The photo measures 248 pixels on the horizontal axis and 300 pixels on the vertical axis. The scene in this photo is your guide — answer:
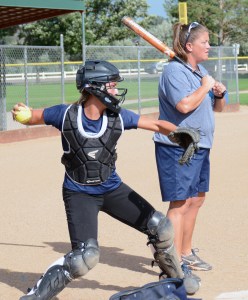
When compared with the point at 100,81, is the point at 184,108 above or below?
below

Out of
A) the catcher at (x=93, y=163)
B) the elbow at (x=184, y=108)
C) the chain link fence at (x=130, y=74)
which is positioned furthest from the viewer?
the chain link fence at (x=130, y=74)

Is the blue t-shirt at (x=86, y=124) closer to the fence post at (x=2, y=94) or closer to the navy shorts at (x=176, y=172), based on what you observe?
the navy shorts at (x=176, y=172)

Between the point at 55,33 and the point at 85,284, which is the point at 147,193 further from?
the point at 55,33

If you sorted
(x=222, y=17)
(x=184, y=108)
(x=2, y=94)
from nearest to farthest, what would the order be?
1. (x=184, y=108)
2. (x=2, y=94)
3. (x=222, y=17)

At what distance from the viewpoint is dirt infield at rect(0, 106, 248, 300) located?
234 inches

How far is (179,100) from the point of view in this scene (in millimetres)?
5762

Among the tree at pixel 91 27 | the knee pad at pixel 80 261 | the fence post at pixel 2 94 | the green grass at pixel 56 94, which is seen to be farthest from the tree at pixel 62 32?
the knee pad at pixel 80 261

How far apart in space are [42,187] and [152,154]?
3.56 m

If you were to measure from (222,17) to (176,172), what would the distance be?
5782 cm

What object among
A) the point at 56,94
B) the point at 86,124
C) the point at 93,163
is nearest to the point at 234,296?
the point at 93,163

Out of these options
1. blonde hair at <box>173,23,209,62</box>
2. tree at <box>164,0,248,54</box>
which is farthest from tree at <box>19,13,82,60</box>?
blonde hair at <box>173,23,209,62</box>

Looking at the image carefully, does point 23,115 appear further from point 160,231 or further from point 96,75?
point 160,231

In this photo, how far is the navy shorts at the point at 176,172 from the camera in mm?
5980

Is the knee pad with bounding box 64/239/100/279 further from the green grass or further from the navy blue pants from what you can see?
the green grass
